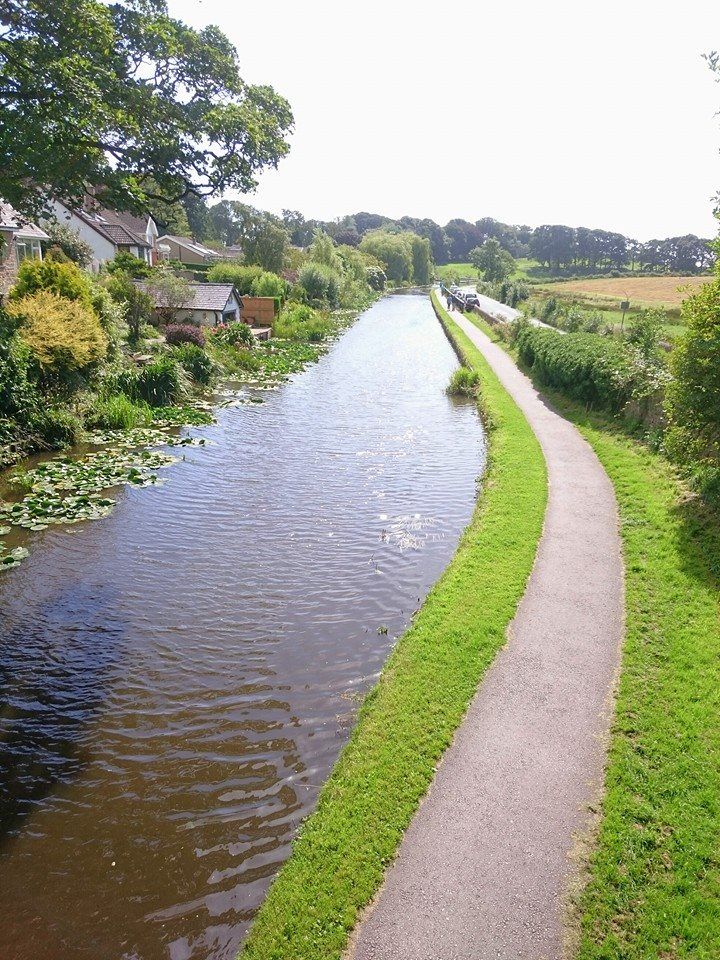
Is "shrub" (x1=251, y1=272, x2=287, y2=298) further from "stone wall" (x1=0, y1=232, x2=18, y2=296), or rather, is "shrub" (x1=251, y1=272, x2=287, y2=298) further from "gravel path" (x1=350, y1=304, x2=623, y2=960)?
"gravel path" (x1=350, y1=304, x2=623, y2=960)

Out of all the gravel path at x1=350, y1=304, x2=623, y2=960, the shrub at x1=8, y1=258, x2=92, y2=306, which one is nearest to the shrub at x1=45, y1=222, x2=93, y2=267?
the shrub at x1=8, y1=258, x2=92, y2=306

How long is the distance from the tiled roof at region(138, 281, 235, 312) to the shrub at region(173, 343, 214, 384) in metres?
8.92

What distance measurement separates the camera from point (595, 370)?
66.2 feet

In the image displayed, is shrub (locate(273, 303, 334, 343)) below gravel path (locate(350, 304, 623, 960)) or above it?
above

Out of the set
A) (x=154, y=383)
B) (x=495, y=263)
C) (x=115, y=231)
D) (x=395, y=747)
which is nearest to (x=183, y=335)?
(x=154, y=383)

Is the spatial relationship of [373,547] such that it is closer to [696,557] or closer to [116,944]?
[696,557]

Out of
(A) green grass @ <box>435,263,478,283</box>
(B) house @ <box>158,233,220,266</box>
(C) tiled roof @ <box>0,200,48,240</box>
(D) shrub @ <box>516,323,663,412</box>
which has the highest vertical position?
(A) green grass @ <box>435,263,478,283</box>

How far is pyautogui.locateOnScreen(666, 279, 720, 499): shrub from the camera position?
1167cm

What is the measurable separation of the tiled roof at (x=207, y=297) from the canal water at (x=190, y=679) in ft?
65.1

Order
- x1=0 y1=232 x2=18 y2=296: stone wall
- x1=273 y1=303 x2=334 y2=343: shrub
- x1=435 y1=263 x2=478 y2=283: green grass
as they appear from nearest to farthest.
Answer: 1. x1=0 y1=232 x2=18 y2=296: stone wall
2. x1=273 y1=303 x2=334 y2=343: shrub
3. x1=435 y1=263 x2=478 y2=283: green grass

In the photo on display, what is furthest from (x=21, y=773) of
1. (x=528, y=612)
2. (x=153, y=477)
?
(x=153, y=477)

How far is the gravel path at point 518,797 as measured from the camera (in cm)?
480

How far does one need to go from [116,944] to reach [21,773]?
103 inches

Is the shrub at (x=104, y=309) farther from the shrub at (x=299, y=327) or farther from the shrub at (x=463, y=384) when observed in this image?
the shrub at (x=299, y=327)
